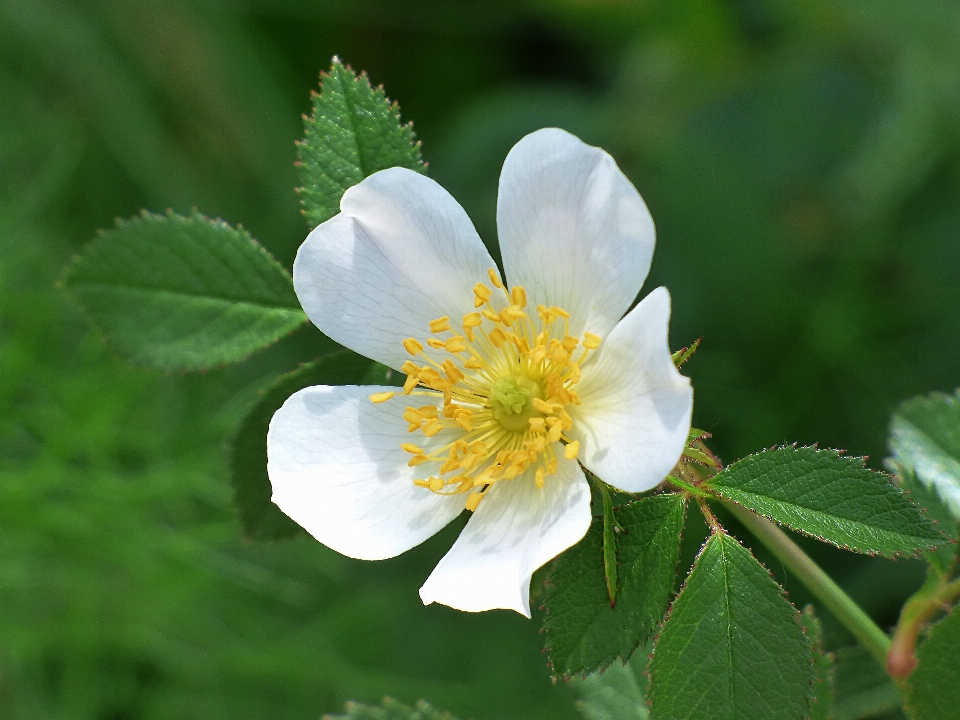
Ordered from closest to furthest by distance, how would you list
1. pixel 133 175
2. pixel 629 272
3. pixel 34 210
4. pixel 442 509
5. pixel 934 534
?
pixel 934 534, pixel 629 272, pixel 442 509, pixel 34 210, pixel 133 175

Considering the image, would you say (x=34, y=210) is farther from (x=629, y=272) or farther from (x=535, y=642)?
(x=629, y=272)

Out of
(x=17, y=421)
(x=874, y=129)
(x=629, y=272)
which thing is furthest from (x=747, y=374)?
(x=17, y=421)

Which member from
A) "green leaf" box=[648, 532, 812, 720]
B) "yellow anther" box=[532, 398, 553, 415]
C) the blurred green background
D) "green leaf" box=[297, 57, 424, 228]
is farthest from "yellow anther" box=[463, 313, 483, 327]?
the blurred green background

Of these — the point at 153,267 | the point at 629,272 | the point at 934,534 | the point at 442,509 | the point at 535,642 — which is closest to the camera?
the point at 934,534

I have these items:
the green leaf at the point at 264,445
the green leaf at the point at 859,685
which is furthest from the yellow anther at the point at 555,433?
the green leaf at the point at 859,685

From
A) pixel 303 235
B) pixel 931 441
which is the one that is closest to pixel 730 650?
pixel 931 441

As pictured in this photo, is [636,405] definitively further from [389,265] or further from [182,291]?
[182,291]
